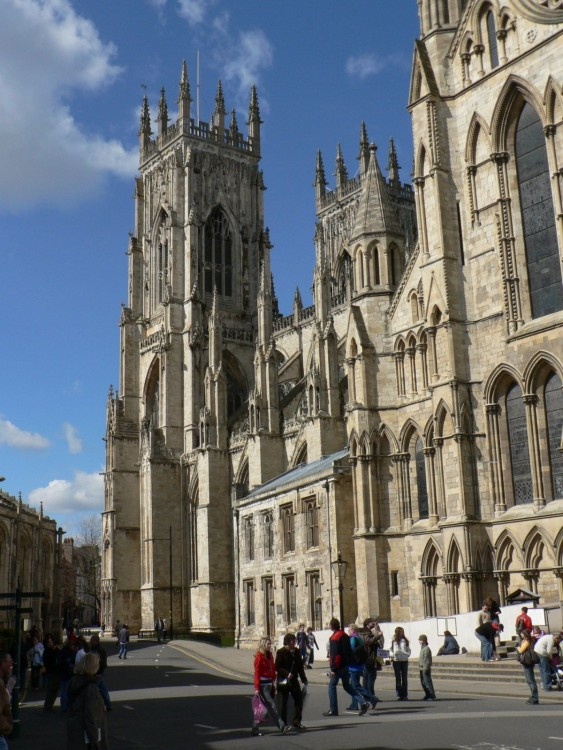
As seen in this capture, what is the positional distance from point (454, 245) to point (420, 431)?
5853 millimetres

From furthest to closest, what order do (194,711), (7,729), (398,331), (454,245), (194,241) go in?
(194,241)
(398,331)
(454,245)
(194,711)
(7,729)

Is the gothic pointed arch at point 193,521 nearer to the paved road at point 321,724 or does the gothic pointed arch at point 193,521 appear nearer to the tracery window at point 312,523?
the tracery window at point 312,523

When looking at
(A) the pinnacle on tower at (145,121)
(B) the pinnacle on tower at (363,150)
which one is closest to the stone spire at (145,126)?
(A) the pinnacle on tower at (145,121)

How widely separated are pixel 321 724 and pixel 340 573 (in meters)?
16.4

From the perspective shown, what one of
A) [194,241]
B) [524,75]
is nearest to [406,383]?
[524,75]

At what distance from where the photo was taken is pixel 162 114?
3002 inches

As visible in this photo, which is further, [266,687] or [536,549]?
[536,549]

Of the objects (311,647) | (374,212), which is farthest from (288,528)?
(374,212)

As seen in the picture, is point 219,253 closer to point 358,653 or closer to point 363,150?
point 363,150

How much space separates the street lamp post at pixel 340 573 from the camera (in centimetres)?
3086

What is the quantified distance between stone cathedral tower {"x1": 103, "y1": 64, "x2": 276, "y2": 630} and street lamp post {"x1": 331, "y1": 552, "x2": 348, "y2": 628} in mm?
22884

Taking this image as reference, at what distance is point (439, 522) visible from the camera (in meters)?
26.5

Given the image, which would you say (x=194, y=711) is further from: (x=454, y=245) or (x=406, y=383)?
(x=454, y=245)

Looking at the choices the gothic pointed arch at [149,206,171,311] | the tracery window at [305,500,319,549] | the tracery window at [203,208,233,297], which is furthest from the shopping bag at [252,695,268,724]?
the gothic pointed arch at [149,206,171,311]
